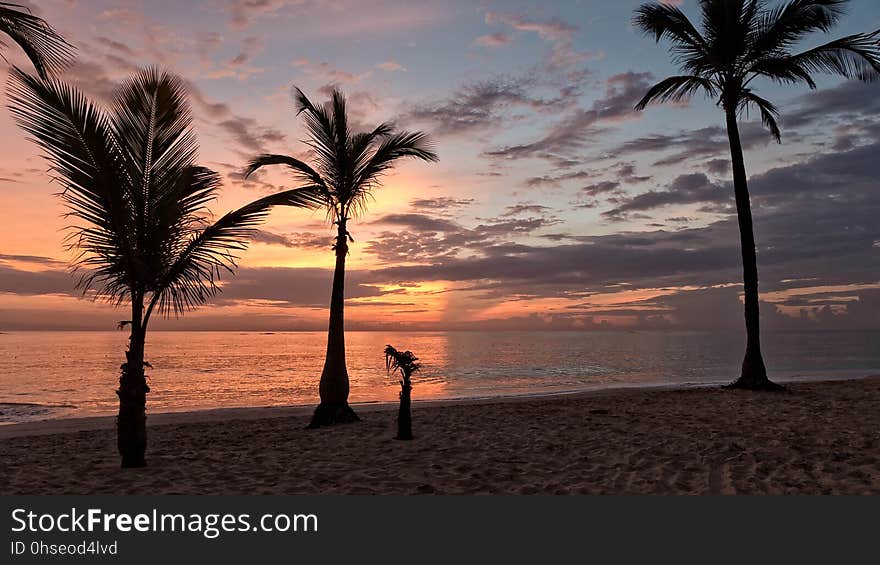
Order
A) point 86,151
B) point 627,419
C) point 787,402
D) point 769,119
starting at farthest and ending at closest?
1. point 769,119
2. point 787,402
3. point 627,419
4. point 86,151

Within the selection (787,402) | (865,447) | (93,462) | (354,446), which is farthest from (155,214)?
(787,402)

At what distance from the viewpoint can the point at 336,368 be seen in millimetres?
12977

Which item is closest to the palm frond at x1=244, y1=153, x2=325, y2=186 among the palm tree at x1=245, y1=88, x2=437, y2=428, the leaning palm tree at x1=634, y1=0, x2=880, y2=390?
the palm tree at x1=245, y1=88, x2=437, y2=428

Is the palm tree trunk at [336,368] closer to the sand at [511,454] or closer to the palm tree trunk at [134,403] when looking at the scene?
the sand at [511,454]

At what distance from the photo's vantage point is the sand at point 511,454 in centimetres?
717

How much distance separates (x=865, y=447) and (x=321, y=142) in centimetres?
1190

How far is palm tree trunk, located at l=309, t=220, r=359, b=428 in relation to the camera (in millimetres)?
12852

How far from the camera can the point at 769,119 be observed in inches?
683

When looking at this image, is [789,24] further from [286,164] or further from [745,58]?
[286,164]

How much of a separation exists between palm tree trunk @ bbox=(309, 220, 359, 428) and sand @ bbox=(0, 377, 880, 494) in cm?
58

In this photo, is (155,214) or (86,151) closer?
(86,151)

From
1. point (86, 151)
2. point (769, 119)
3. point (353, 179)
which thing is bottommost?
point (86, 151)

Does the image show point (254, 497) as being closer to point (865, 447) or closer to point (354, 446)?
point (354, 446)

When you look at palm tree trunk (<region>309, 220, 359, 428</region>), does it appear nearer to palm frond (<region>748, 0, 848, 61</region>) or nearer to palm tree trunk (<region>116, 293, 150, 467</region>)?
palm tree trunk (<region>116, 293, 150, 467</region>)
